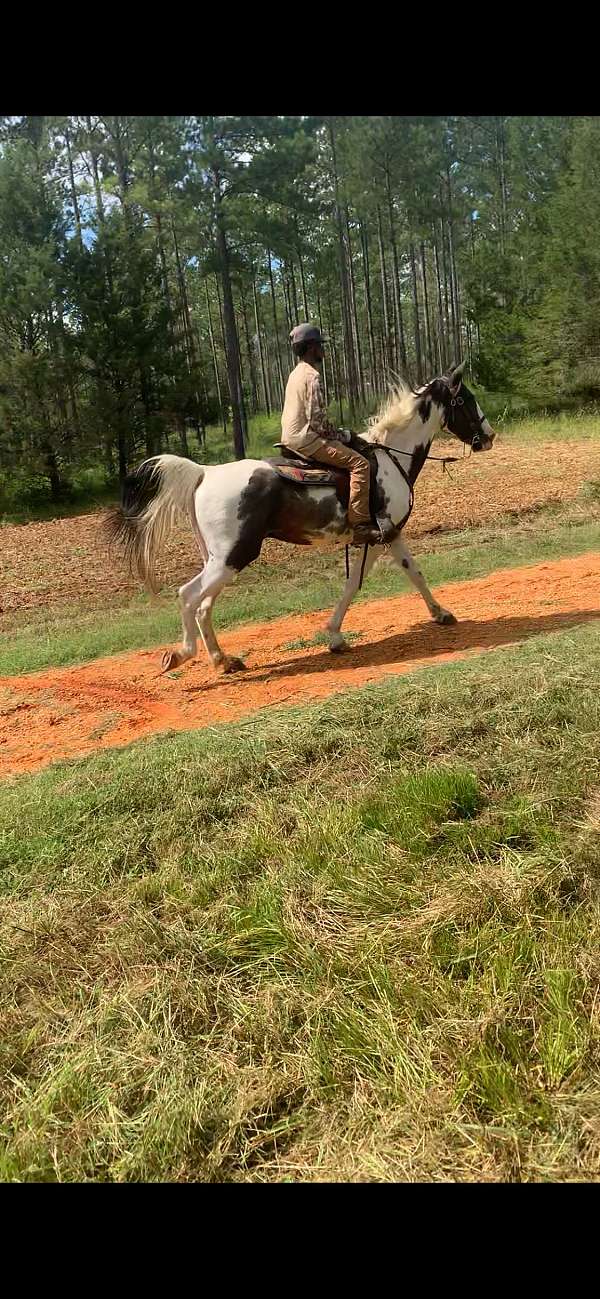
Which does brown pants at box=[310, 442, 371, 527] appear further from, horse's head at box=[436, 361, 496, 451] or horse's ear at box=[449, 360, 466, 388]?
horse's ear at box=[449, 360, 466, 388]

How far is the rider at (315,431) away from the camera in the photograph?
6.23 metres

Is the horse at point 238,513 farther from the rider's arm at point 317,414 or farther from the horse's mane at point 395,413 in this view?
the rider's arm at point 317,414

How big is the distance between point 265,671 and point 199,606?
78 cm

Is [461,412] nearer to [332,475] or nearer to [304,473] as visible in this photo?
[332,475]

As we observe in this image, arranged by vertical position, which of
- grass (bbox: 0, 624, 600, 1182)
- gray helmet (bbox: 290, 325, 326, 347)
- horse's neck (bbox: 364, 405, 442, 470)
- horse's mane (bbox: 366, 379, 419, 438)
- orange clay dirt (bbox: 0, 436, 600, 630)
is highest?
gray helmet (bbox: 290, 325, 326, 347)

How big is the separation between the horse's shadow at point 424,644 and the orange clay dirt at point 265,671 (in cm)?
1

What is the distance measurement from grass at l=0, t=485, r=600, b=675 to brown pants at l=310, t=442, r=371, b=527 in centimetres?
89

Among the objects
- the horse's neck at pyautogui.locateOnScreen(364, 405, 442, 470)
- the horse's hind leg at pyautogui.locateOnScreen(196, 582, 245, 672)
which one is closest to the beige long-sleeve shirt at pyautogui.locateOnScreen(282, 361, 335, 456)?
the horse's neck at pyautogui.locateOnScreen(364, 405, 442, 470)

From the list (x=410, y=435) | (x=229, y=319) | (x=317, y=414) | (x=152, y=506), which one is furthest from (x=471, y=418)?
(x=229, y=319)

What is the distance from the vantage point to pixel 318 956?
99.3 inches

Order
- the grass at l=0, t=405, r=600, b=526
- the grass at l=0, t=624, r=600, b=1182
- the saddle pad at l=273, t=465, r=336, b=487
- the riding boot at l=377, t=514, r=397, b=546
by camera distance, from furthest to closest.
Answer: the grass at l=0, t=405, r=600, b=526, the riding boot at l=377, t=514, r=397, b=546, the saddle pad at l=273, t=465, r=336, b=487, the grass at l=0, t=624, r=600, b=1182

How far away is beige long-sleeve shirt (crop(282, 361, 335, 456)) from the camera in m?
6.23

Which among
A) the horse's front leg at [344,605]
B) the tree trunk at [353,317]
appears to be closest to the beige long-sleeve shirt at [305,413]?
the horse's front leg at [344,605]
